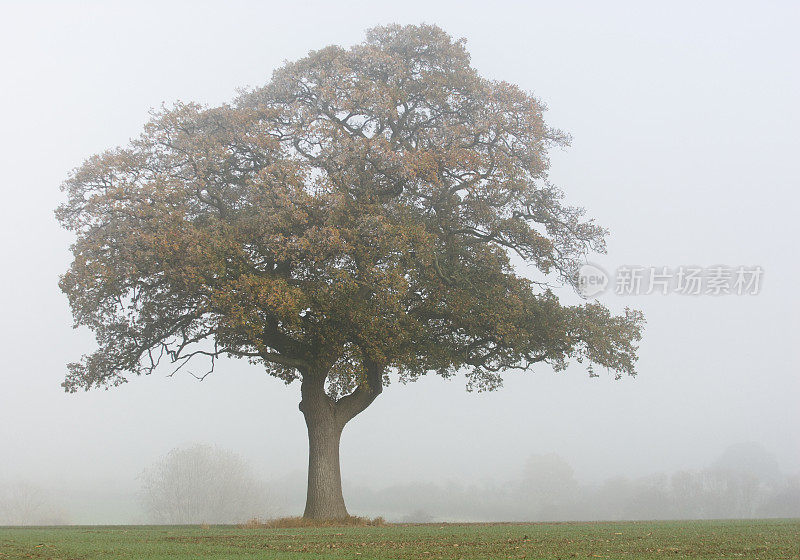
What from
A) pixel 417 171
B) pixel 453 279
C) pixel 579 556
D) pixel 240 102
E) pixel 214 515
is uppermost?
pixel 240 102

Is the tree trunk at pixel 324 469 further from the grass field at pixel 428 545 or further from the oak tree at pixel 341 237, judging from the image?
the grass field at pixel 428 545

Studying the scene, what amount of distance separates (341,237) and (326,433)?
289 inches

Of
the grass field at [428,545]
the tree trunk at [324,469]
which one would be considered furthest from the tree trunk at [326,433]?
the grass field at [428,545]

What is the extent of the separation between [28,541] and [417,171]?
14761 millimetres

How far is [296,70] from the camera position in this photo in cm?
2462

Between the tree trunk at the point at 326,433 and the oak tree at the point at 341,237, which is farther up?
the oak tree at the point at 341,237

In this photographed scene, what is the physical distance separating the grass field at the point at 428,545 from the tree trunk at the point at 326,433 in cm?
684

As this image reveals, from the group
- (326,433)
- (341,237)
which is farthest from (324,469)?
(341,237)

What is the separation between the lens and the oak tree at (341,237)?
69.8 ft

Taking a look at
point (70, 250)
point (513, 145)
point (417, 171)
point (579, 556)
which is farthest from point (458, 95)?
point (579, 556)

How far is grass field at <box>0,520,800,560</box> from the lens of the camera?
11.2m

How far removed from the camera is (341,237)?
70.2ft

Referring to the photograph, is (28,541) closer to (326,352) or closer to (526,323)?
(326,352)

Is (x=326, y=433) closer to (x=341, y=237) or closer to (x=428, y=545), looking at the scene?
(x=341, y=237)
